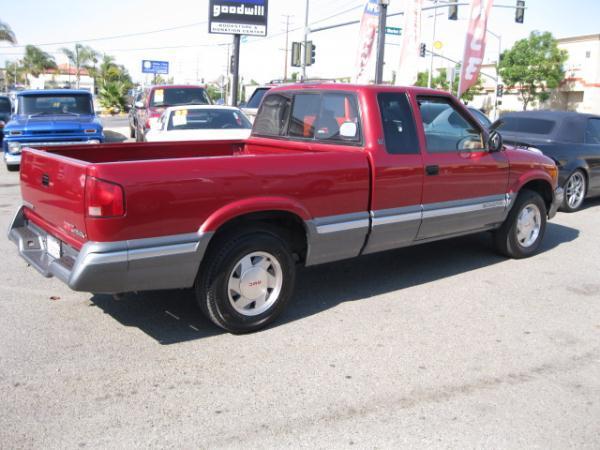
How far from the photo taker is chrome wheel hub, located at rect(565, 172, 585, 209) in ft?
32.3

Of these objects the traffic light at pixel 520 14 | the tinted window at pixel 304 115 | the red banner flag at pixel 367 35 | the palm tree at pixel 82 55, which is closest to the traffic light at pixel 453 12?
the traffic light at pixel 520 14

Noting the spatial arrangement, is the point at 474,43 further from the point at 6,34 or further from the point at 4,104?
the point at 6,34

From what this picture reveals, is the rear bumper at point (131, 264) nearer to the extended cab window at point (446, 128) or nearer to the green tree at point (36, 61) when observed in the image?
the extended cab window at point (446, 128)

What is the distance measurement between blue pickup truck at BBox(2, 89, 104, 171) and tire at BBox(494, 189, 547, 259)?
8876 mm

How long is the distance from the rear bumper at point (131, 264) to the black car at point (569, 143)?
23.6ft

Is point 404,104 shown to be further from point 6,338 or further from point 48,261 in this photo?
Answer: point 6,338

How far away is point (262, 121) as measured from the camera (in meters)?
6.14

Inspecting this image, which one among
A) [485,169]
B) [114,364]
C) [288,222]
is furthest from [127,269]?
[485,169]

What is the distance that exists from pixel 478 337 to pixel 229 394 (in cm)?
201

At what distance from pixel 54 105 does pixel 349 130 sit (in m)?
10.2

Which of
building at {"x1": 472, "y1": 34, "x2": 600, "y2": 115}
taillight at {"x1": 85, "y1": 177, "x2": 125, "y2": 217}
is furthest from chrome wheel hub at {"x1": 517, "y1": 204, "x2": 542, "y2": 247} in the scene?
building at {"x1": 472, "y1": 34, "x2": 600, "y2": 115}

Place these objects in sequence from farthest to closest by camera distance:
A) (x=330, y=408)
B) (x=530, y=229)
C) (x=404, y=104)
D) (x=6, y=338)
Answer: (x=530, y=229) < (x=404, y=104) < (x=6, y=338) < (x=330, y=408)

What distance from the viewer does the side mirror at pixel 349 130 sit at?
497 cm

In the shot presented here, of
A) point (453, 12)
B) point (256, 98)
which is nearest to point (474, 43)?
point (453, 12)
